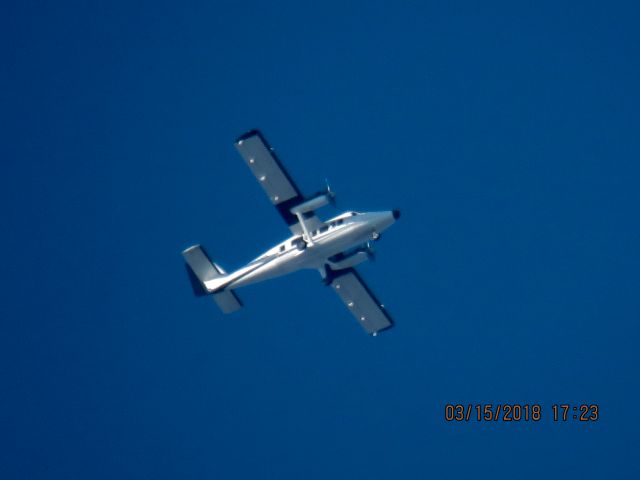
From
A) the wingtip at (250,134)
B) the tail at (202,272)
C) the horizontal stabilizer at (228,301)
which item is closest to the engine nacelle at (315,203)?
the wingtip at (250,134)

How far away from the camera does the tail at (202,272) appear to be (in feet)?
106

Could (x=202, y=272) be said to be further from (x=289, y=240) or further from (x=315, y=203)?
(x=315, y=203)

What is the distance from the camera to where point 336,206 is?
2973cm

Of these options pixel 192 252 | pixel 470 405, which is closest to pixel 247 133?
pixel 192 252

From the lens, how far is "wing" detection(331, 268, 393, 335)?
110 ft

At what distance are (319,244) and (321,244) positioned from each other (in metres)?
0.07

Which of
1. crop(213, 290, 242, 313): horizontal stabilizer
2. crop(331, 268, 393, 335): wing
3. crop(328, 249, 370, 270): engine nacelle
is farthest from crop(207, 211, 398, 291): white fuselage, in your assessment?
crop(331, 268, 393, 335): wing

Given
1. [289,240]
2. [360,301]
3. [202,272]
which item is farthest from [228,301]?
[360,301]

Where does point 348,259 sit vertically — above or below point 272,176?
below

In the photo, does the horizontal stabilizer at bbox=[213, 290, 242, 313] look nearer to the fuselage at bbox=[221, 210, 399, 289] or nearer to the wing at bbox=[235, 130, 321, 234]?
the fuselage at bbox=[221, 210, 399, 289]

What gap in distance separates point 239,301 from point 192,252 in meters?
2.63

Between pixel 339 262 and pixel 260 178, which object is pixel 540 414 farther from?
pixel 260 178

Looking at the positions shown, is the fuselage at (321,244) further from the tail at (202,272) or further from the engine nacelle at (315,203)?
the tail at (202,272)

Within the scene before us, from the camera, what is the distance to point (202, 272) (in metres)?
32.5
